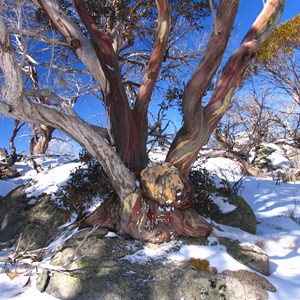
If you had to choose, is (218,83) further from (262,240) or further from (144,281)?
(144,281)

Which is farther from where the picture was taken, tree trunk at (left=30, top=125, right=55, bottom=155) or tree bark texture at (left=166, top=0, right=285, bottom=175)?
tree trunk at (left=30, top=125, right=55, bottom=155)

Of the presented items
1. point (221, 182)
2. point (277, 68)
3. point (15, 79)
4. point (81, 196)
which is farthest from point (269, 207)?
point (277, 68)

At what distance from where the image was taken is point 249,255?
10.2ft

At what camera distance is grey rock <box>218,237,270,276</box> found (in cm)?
299

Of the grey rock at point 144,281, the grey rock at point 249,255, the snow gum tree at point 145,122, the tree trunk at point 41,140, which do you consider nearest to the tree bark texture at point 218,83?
the snow gum tree at point 145,122

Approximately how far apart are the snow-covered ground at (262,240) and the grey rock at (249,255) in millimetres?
85

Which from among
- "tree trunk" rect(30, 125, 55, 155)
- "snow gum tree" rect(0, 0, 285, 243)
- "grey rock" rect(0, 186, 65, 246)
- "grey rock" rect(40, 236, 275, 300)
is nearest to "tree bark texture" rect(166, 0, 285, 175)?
"snow gum tree" rect(0, 0, 285, 243)

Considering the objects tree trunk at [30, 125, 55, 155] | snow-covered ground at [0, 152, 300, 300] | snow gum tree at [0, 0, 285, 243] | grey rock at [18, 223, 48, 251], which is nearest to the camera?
snow-covered ground at [0, 152, 300, 300]

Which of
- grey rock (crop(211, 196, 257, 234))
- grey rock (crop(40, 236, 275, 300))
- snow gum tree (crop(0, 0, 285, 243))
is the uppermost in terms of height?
snow gum tree (crop(0, 0, 285, 243))

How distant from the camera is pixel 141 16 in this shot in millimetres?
5492

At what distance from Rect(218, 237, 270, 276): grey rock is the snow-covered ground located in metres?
0.08

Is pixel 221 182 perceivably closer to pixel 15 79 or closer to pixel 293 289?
pixel 293 289

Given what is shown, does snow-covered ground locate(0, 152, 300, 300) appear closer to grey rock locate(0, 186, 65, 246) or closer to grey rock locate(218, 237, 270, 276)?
grey rock locate(218, 237, 270, 276)

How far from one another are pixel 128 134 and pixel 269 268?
2.10 m
